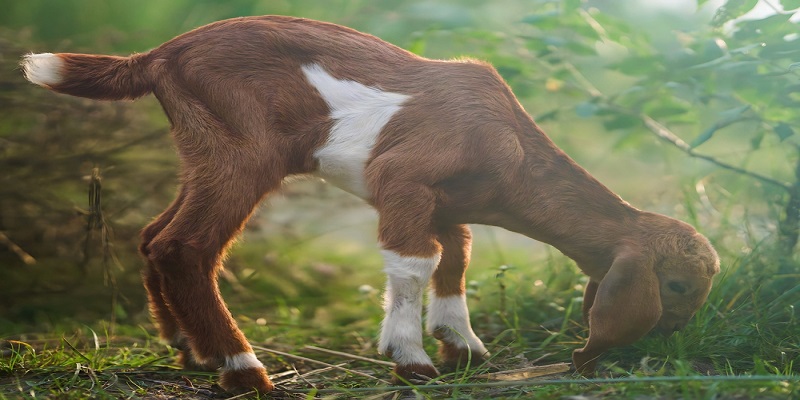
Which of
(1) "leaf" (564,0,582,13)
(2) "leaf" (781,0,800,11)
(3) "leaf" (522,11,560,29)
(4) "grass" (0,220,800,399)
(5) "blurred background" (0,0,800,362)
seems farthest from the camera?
(3) "leaf" (522,11,560,29)

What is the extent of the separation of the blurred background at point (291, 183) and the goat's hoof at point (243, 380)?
1.36 m

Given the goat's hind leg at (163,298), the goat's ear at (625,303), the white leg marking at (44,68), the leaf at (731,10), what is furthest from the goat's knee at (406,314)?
the leaf at (731,10)

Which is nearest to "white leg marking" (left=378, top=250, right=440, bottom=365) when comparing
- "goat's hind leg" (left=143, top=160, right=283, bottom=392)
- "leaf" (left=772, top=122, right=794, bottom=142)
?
"goat's hind leg" (left=143, top=160, right=283, bottom=392)

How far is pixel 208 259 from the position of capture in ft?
10.4

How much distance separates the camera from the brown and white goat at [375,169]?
315cm

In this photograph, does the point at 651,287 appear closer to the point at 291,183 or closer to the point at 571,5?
the point at 571,5

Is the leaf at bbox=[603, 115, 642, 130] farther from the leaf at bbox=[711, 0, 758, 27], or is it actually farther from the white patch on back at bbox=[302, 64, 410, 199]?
the white patch on back at bbox=[302, 64, 410, 199]

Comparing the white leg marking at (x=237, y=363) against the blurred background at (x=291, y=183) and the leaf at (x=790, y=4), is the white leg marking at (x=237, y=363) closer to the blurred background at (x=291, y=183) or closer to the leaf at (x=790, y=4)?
the blurred background at (x=291, y=183)

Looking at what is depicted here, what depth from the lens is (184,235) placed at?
10.2 ft

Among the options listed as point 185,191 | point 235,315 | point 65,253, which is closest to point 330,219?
point 235,315

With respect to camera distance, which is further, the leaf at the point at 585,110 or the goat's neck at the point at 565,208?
the leaf at the point at 585,110

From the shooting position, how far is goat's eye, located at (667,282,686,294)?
327 centimetres

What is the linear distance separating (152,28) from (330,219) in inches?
79.5

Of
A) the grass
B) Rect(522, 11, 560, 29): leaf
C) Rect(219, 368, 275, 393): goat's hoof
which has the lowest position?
the grass
